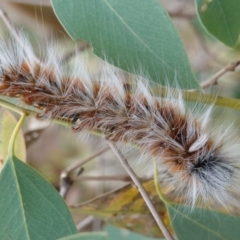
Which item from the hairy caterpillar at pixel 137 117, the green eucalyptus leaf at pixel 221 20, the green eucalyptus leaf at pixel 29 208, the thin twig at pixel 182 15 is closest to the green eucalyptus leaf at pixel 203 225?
the hairy caterpillar at pixel 137 117

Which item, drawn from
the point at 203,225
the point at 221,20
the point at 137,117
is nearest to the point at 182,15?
the point at 221,20

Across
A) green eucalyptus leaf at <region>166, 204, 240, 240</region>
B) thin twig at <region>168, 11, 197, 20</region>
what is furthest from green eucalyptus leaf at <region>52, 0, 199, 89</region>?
thin twig at <region>168, 11, 197, 20</region>

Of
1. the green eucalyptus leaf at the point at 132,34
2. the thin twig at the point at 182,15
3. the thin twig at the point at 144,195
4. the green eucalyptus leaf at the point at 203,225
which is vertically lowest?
the green eucalyptus leaf at the point at 203,225

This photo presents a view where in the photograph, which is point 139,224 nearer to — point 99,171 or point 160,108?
point 160,108

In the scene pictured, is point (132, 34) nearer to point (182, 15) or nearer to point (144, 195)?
point (144, 195)

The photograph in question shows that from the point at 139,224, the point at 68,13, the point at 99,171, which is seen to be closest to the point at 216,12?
the point at 68,13

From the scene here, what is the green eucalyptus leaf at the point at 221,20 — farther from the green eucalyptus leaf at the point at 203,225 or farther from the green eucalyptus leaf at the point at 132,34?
the green eucalyptus leaf at the point at 203,225
